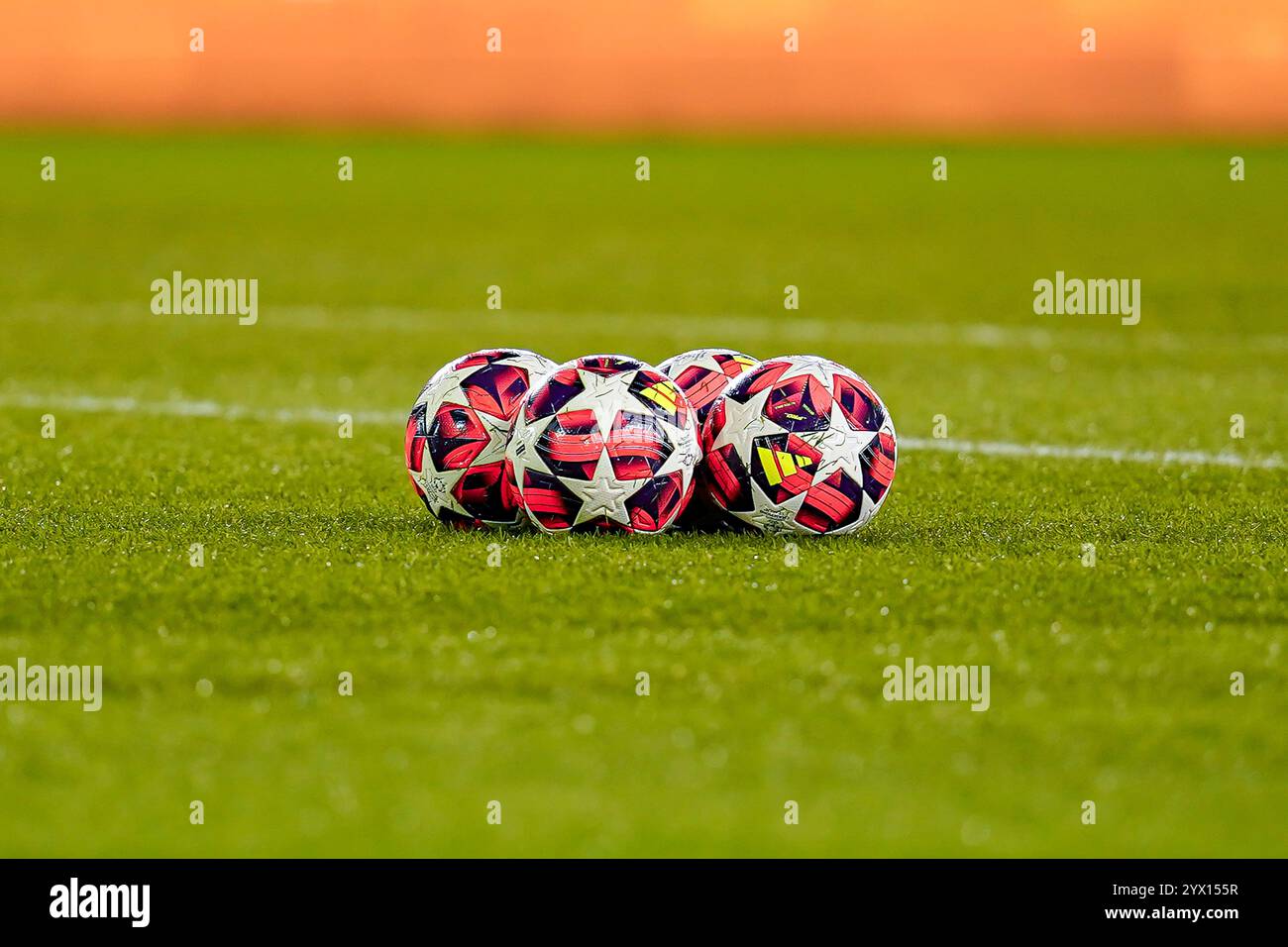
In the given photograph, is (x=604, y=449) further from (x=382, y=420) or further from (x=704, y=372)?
(x=382, y=420)

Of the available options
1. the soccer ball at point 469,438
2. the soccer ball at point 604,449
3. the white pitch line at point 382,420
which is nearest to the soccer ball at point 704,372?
the soccer ball at point 604,449

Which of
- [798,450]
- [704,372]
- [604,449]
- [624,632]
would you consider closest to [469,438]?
[604,449]

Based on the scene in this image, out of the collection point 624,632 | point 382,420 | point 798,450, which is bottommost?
point 624,632

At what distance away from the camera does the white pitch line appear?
10301mm

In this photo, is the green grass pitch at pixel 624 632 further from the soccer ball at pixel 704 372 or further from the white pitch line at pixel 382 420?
the soccer ball at pixel 704 372

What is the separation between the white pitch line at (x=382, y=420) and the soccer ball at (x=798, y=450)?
3.21 meters

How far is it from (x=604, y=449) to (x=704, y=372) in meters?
1.05

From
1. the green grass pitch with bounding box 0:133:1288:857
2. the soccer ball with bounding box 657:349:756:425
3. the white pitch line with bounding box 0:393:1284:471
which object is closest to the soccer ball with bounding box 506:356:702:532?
the green grass pitch with bounding box 0:133:1288:857

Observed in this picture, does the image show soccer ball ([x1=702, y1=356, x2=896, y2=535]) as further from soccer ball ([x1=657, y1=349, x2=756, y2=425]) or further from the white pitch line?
the white pitch line

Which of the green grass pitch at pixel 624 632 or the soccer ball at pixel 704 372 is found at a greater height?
the soccer ball at pixel 704 372

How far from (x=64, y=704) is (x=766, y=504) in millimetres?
3027

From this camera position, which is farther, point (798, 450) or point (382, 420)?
point (382, 420)

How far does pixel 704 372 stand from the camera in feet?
25.7

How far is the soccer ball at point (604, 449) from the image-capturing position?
22.8 ft
